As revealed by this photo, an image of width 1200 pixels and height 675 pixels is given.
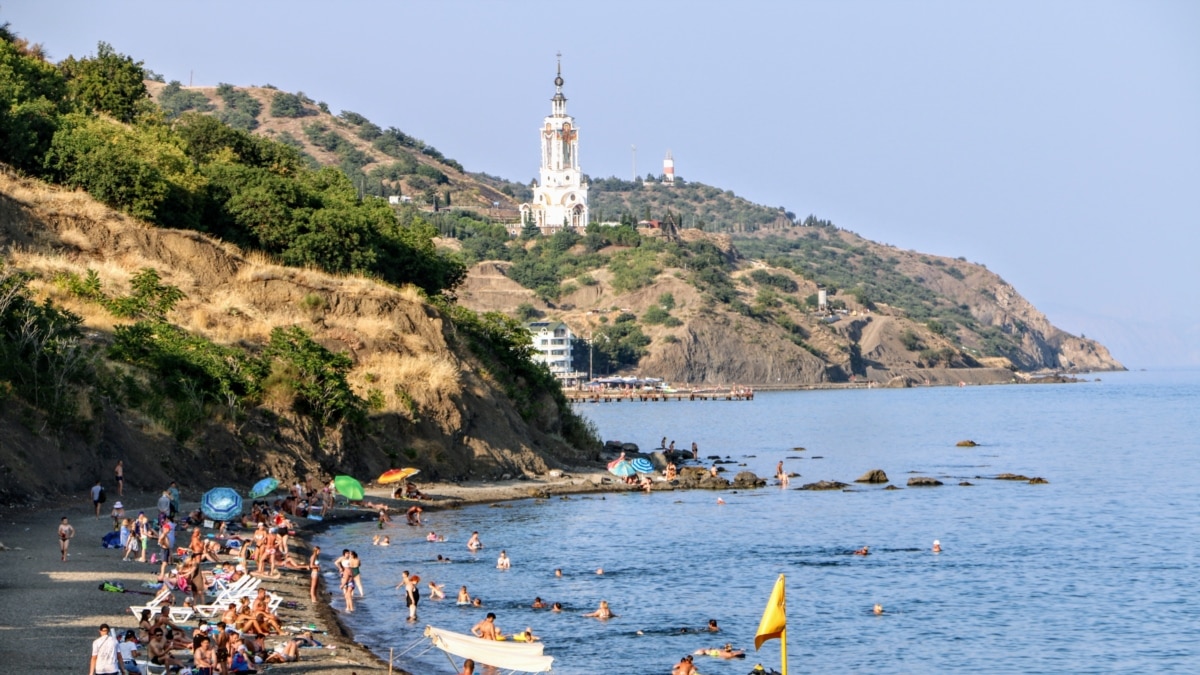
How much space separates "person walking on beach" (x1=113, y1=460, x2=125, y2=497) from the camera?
43906mm

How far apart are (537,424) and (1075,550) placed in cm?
3127

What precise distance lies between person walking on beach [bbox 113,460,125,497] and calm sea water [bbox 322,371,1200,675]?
6638mm

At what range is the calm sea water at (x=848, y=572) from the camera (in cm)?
3406

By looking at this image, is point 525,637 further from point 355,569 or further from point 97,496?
point 97,496

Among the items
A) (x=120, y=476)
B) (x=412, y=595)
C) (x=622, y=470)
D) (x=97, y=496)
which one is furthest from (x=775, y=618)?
(x=622, y=470)

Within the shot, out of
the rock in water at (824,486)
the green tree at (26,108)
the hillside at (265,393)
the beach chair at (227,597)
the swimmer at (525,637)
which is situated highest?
the green tree at (26,108)

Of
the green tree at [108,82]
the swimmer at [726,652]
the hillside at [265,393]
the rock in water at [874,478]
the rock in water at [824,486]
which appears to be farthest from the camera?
the green tree at [108,82]

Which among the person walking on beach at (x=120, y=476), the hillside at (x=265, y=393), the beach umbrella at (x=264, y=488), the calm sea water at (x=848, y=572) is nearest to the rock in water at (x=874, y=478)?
the calm sea water at (x=848, y=572)

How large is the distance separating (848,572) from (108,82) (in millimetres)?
63026

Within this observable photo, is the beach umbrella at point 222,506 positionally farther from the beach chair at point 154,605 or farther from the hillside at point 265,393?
the beach chair at point 154,605

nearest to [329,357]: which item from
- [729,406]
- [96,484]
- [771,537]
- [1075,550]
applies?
[96,484]

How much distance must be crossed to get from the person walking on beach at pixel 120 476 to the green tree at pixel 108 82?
151 ft

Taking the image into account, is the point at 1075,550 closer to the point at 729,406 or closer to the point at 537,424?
the point at 537,424

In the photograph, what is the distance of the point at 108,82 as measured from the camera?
89625mm
